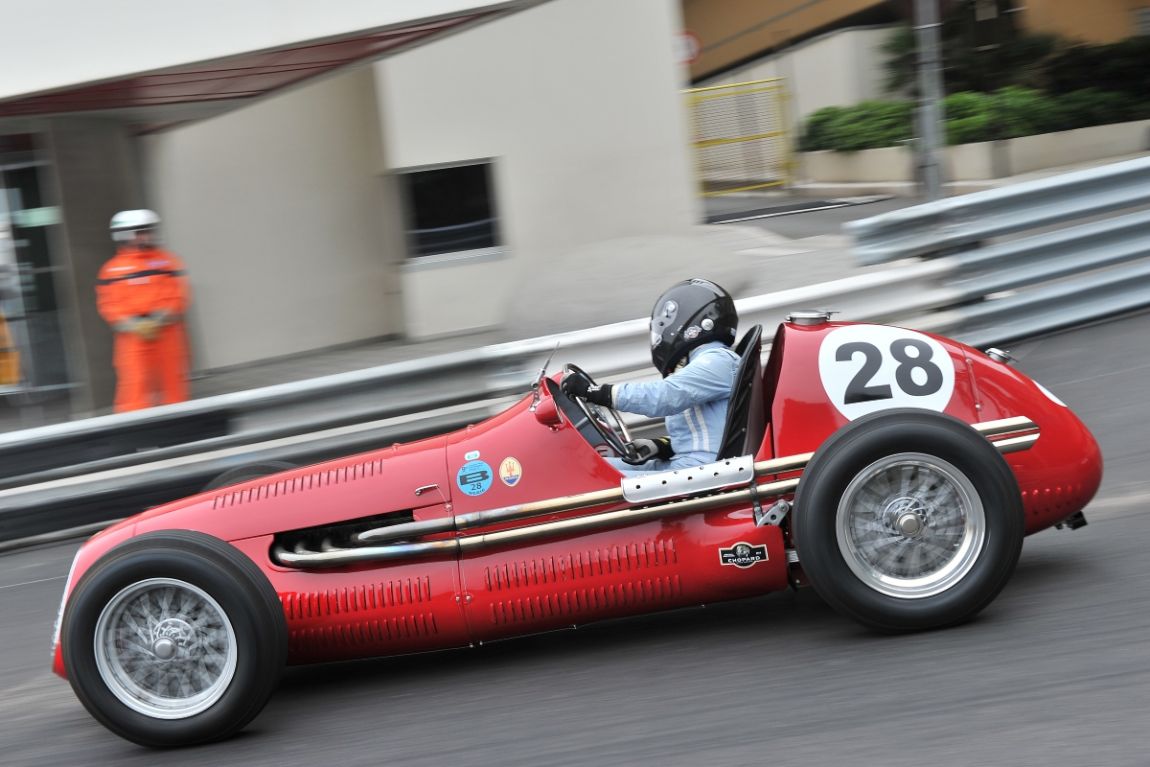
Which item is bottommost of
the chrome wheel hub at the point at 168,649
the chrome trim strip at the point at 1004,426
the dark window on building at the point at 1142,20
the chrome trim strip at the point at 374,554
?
the chrome wheel hub at the point at 168,649

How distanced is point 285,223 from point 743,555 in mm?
10038

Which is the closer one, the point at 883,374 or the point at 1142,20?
the point at 883,374

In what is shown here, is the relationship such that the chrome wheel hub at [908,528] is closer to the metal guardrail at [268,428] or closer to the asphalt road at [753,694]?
the asphalt road at [753,694]

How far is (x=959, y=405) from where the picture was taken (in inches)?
178

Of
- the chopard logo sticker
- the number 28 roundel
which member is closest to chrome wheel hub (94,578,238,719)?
the chopard logo sticker

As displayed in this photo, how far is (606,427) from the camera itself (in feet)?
16.0

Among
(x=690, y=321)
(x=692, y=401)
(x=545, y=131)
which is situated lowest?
(x=692, y=401)

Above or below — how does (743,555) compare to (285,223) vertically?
below

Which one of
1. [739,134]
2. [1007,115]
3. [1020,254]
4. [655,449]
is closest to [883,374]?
[655,449]

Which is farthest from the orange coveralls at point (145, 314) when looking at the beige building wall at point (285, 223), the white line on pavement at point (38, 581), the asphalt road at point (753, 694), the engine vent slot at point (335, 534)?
the engine vent slot at point (335, 534)

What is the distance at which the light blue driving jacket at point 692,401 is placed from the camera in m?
4.70

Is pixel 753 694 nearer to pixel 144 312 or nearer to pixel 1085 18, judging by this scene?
pixel 144 312

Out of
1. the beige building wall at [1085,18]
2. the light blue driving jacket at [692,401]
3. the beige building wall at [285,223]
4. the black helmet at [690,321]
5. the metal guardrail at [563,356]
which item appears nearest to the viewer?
the light blue driving jacket at [692,401]

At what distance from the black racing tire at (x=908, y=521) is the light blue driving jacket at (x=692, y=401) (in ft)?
1.91
